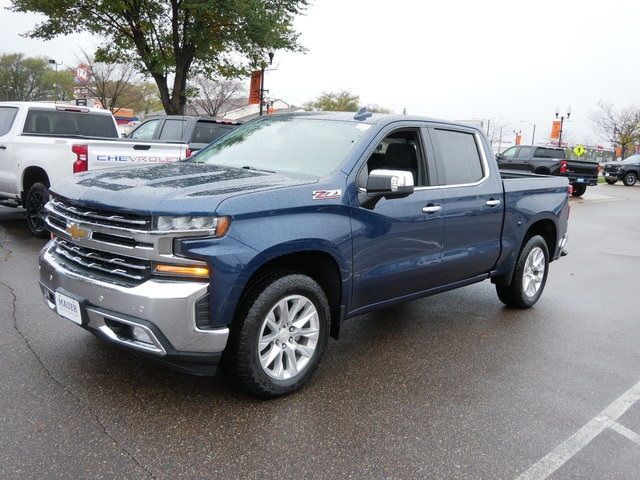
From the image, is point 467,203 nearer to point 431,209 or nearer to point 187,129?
point 431,209

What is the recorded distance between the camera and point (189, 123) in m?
10.5

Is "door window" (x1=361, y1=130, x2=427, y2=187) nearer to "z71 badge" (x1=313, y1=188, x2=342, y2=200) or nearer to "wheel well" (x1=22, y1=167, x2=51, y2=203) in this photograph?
"z71 badge" (x1=313, y1=188, x2=342, y2=200)

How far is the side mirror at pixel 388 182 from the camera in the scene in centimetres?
360

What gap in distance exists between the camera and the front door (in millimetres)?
3824

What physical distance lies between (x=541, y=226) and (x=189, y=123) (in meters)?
6.90

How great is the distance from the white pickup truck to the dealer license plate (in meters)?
3.87

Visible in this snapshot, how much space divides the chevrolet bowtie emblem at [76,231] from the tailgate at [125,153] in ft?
12.2

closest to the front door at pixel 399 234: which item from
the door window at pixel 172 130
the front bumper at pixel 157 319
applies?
the front bumper at pixel 157 319

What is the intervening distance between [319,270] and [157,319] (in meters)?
1.15

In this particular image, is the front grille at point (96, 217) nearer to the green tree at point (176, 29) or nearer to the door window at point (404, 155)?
the door window at point (404, 155)

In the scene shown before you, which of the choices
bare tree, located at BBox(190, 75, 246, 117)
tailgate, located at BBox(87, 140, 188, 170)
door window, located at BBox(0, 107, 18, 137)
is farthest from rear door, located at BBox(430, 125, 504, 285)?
bare tree, located at BBox(190, 75, 246, 117)

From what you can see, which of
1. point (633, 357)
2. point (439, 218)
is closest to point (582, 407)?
point (633, 357)

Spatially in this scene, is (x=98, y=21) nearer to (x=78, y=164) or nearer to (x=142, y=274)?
(x=78, y=164)

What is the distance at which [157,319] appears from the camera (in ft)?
9.70
